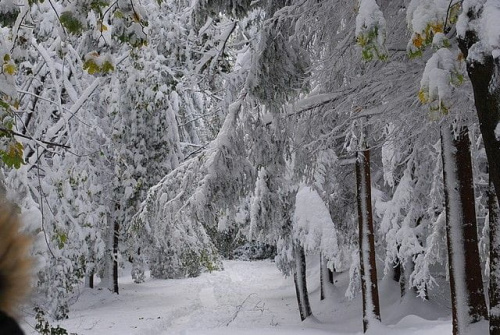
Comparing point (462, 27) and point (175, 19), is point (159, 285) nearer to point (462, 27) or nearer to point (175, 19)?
point (175, 19)

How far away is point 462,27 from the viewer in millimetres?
3389

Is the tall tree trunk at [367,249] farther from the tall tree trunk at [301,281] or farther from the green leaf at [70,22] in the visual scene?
the green leaf at [70,22]

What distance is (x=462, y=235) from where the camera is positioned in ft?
23.2

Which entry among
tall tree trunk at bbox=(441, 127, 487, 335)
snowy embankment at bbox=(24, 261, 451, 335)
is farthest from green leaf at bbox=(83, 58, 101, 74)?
snowy embankment at bbox=(24, 261, 451, 335)

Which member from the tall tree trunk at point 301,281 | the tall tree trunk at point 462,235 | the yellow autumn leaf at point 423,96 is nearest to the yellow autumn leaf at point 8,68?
the yellow autumn leaf at point 423,96

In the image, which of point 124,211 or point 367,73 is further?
point 124,211

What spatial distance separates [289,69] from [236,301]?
1638 cm

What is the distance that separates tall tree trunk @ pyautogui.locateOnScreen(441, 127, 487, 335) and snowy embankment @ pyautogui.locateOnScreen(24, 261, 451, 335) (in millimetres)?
3348

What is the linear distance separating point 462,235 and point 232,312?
44.3 ft

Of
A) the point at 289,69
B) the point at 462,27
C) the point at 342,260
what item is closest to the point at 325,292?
the point at 342,260

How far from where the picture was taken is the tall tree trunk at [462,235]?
6.94 metres

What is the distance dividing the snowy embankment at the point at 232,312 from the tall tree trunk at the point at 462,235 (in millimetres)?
3348

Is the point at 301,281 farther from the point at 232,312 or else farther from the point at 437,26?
the point at 437,26

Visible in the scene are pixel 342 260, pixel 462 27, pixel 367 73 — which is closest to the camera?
pixel 462 27
